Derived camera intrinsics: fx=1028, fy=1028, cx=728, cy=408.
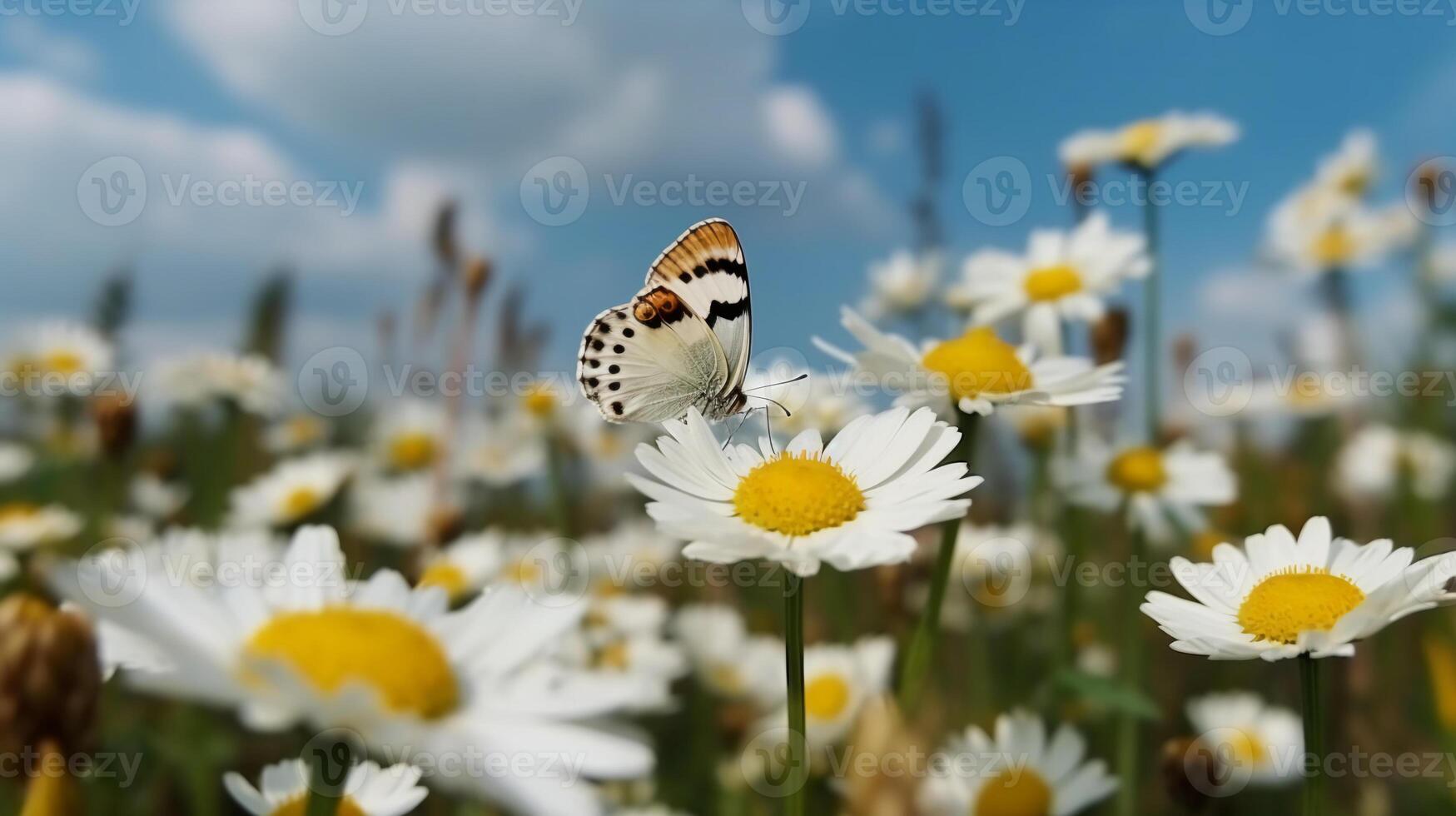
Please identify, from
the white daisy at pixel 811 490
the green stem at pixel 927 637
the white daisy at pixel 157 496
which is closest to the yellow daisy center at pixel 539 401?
the white daisy at pixel 157 496

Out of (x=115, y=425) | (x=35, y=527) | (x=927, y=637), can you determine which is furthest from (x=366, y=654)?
(x=35, y=527)

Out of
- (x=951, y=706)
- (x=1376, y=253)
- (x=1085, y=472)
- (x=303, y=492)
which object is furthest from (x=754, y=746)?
(x=1376, y=253)

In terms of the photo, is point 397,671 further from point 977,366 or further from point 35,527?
point 35,527

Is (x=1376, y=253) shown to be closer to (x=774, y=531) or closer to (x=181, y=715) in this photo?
(x=774, y=531)

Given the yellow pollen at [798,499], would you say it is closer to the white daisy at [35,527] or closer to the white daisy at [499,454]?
the white daisy at [499,454]

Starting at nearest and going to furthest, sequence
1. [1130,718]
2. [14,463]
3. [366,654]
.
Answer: [366,654] < [1130,718] < [14,463]
